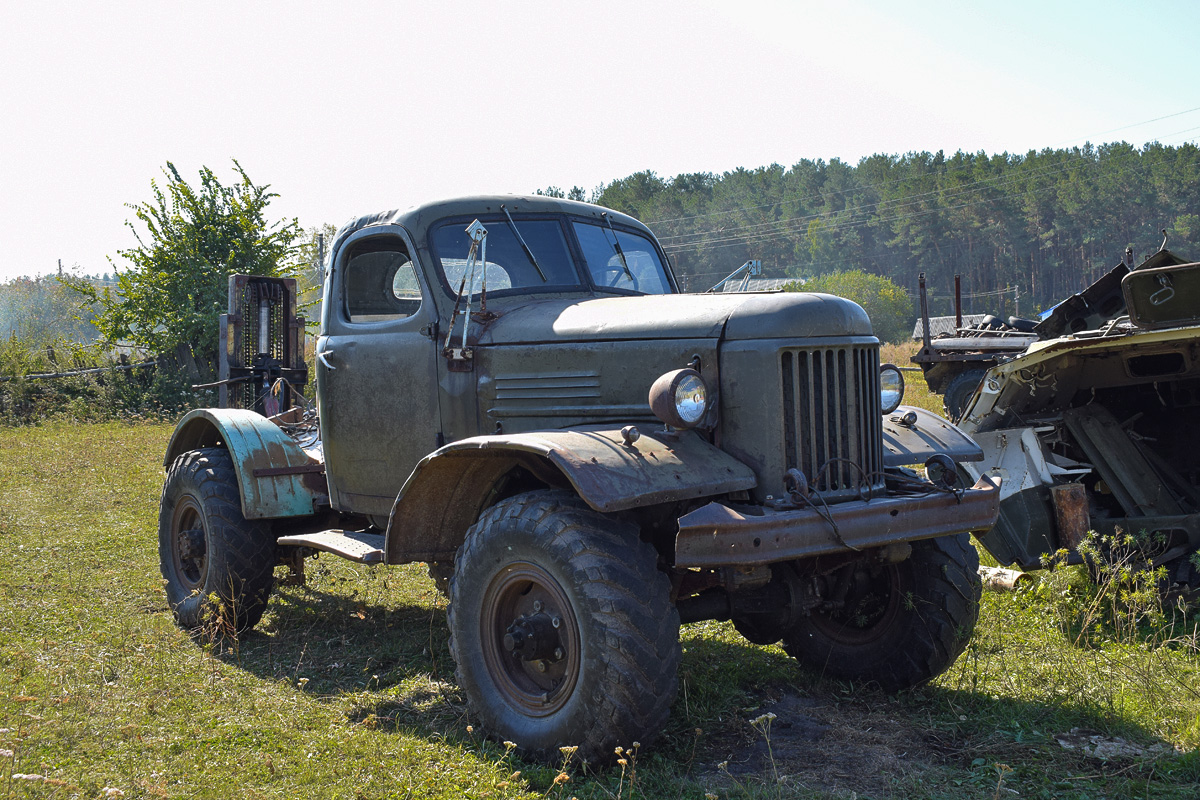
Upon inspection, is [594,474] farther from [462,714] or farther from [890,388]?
[890,388]

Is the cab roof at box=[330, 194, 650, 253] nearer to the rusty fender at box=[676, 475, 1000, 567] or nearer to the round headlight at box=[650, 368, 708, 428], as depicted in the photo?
the round headlight at box=[650, 368, 708, 428]

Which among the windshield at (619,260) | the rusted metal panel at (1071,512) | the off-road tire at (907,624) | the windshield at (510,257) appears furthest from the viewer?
the rusted metal panel at (1071,512)

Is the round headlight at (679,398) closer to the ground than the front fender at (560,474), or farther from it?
farther from it

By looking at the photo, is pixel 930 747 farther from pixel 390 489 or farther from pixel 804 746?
pixel 390 489

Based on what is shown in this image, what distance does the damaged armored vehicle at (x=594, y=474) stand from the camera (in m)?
3.44

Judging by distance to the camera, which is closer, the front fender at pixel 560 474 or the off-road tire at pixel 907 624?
the front fender at pixel 560 474

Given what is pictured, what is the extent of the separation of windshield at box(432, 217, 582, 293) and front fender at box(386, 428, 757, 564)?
3.50 ft

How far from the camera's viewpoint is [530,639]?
12.0 feet

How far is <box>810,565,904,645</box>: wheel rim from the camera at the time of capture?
4.57 meters

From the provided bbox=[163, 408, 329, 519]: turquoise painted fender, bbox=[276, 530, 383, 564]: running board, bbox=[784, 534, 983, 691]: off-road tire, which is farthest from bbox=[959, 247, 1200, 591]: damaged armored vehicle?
bbox=[163, 408, 329, 519]: turquoise painted fender

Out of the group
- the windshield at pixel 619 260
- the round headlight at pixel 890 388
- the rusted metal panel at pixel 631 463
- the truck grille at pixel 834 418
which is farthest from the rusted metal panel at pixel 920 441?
the windshield at pixel 619 260

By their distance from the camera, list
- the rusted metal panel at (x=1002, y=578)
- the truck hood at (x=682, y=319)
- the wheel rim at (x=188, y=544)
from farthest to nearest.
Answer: the rusted metal panel at (x=1002, y=578)
the wheel rim at (x=188, y=544)
the truck hood at (x=682, y=319)

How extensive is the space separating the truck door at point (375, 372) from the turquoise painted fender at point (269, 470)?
304 mm

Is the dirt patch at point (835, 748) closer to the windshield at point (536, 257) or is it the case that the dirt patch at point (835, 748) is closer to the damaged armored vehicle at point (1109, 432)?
the damaged armored vehicle at point (1109, 432)
